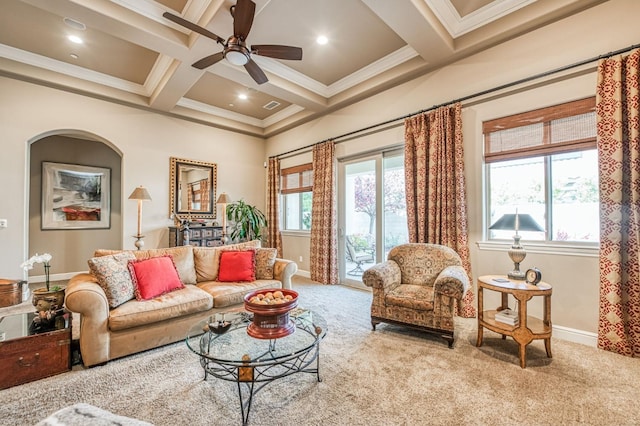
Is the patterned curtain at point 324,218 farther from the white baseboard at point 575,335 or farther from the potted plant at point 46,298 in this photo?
the potted plant at point 46,298

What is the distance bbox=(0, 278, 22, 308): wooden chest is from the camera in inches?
152

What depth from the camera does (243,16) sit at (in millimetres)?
2426

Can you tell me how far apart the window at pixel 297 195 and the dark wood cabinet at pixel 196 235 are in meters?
1.57

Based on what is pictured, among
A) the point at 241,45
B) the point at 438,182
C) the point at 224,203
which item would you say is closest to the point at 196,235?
the point at 224,203

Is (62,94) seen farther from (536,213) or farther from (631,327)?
(631,327)

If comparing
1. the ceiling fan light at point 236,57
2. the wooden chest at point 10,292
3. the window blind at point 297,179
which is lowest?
the wooden chest at point 10,292

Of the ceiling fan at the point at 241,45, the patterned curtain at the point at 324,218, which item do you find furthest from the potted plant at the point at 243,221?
the ceiling fan at the point at 241,45

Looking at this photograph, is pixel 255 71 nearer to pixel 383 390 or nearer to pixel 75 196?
pixel 383 390

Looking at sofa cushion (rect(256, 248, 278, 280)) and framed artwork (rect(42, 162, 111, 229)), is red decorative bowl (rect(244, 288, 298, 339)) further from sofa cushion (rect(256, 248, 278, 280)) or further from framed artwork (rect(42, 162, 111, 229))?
framed artwork (rect(42, 162, 111, 229))

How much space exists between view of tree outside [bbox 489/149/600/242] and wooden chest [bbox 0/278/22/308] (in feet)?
21.1

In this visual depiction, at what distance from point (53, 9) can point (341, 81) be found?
3.63m

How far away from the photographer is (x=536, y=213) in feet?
10.5

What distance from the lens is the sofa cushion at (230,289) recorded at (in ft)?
10.00

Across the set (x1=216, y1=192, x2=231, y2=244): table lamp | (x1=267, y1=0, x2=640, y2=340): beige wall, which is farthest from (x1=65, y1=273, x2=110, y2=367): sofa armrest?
(x1=267, y1=0, x2=640, y2=340): beige wall
